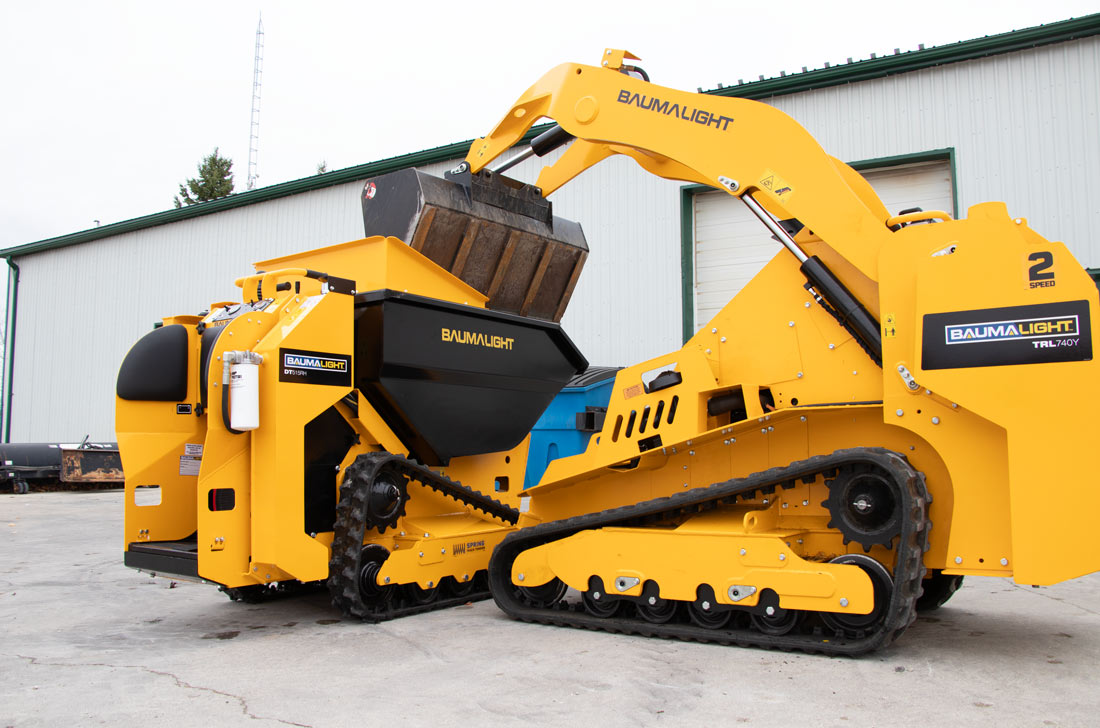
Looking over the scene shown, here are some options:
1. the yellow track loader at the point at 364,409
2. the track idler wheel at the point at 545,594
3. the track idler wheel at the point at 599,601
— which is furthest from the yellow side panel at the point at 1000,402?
the yellow track loader at the point at 364,409

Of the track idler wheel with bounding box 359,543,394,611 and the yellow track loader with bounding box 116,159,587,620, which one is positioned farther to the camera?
the track idler wheel with bounding box 359,543,394,611

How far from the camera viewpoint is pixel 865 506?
13.4ft

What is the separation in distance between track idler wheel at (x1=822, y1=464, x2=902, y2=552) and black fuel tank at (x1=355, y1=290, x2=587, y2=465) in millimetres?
2533

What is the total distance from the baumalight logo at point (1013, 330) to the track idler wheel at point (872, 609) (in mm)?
1105

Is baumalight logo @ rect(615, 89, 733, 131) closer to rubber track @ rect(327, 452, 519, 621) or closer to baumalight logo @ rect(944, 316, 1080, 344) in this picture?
baumalight logo @ rect(944, 316, 1080, 344)

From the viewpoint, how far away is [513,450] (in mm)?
6387

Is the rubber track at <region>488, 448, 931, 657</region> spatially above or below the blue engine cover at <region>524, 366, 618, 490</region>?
below

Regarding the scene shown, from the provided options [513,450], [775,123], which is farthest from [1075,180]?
[513,450]

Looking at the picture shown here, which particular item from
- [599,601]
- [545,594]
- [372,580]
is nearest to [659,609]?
[599,601]

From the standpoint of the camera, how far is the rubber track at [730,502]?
12.6 feet

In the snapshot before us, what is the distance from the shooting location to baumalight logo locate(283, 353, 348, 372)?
4.71 meters

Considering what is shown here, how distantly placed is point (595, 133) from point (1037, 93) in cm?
712

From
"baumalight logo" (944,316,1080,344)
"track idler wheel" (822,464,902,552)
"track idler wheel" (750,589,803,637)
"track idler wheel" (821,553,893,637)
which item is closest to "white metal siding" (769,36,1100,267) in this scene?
"baumalight logo" (944,316,1080,344)

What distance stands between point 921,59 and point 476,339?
24.8ft
